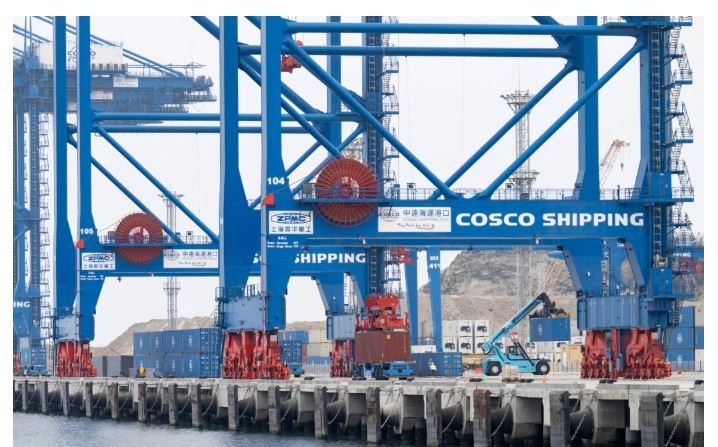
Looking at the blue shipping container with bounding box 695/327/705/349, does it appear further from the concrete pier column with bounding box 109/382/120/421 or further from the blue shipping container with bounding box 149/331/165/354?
the concrete pier column with bounding box 109/382/120/421

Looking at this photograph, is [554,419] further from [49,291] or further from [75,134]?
[49,291]

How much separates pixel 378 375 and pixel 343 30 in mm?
12428

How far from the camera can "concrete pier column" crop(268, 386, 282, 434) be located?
5822 cm

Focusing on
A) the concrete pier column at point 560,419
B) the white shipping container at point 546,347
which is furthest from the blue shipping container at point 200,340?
the concrete pier column at point 560,419

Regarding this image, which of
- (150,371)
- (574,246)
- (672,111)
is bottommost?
(150,371)

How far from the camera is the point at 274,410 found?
58.4 meters

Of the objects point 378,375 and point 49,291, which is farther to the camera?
point 49,291

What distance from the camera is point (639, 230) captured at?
66312 mm

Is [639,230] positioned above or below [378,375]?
above

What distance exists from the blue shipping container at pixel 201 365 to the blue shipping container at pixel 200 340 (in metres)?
0.28

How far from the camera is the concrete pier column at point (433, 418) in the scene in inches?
1893

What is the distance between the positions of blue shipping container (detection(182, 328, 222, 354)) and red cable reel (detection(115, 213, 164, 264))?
15.0 feet

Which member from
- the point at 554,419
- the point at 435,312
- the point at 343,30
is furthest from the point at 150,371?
the point at 554,419

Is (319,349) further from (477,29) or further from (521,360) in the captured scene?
(477,29)
